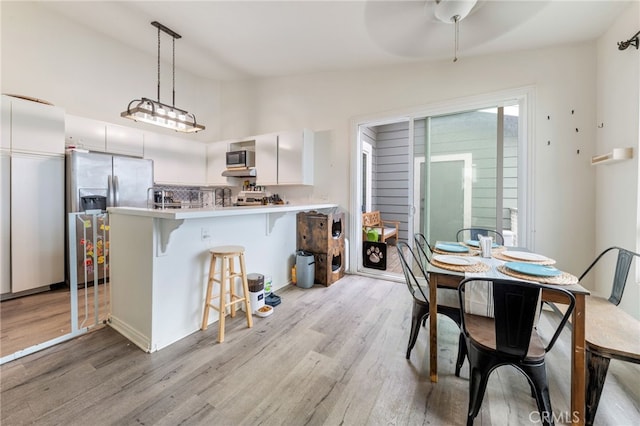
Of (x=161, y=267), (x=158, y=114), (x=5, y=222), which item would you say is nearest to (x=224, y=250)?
(x=161, y=267)

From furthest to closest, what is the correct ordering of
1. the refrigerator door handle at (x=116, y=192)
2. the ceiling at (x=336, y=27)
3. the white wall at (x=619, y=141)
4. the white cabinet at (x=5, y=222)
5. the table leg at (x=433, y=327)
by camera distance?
the refrigerator door handle at (x=116, y=192), the white cabinet at (x=5, y=222), the ceiling at (x=336, y=27), the white wall at (x=619, y=141), the table leg at (x=433, y=327)

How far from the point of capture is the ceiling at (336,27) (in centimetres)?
230

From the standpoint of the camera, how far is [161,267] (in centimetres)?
202

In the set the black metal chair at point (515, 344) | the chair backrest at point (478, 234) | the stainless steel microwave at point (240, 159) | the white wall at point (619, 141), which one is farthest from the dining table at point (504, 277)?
the stainless steel microwave at point (240, 159)

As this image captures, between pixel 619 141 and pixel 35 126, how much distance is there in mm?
5916

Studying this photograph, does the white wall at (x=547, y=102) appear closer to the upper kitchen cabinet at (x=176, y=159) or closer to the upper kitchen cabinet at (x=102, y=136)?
the upper kitchen cabinet at (x=176, y=159)

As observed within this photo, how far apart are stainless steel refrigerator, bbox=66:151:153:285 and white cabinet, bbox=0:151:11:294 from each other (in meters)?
0.47

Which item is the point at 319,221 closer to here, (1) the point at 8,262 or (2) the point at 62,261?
(2) the point at 62,261

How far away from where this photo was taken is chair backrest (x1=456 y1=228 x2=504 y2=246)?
9.37 ft

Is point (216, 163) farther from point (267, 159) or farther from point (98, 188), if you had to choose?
point (98, 188)

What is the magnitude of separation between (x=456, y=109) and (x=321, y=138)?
192cm

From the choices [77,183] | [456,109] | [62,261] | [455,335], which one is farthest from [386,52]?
[62,261]

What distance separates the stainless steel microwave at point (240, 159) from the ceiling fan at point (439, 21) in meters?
2.65

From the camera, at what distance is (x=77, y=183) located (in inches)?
122
